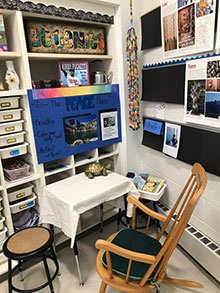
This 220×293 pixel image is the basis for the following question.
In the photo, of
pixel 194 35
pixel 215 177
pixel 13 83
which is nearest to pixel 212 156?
pixel 215 177

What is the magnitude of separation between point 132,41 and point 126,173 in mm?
1257

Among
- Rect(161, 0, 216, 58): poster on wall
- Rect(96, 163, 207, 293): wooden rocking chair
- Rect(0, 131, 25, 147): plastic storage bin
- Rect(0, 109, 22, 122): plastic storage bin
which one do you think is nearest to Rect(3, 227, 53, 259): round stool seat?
Rect(96, 163, 207, 293): wooden rocking chair

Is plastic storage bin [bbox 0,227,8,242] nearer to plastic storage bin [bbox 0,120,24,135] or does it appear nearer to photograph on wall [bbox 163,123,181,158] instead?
plastic storage bin [bbox 0,120,24,135]

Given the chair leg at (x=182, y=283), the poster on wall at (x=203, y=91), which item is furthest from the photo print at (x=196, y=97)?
the chair leg at (x=182, y=283)

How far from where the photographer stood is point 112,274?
1.26 m

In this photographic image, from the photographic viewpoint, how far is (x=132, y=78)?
6.69 feet

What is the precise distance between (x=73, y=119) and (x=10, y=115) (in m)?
0.50

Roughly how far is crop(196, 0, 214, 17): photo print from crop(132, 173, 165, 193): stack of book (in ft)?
4.43

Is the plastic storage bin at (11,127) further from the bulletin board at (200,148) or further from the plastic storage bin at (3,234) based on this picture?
the bulletin board at (200,148)

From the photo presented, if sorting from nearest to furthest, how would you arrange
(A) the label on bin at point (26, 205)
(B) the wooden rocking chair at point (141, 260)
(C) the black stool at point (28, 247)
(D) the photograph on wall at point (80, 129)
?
(B) the wooden rocking chair at point (141, 260) < (C) the black stool at point (28, 247) < (A) the label on bin at point (26, 205) < (D) the photograph on wall at point (80, 129)

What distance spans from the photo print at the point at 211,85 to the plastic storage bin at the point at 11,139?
1.38 meters

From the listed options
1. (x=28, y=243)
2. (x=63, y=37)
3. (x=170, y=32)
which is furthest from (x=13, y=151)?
(x=170, y=32)

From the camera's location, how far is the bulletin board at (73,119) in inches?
68.3

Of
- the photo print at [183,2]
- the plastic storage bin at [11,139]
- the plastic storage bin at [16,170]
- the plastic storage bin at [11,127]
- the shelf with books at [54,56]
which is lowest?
the plastic storage bin at [16,170]
